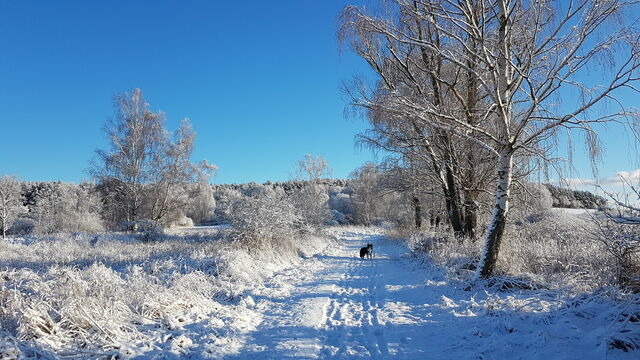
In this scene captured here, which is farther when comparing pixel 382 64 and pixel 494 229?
pixel 382 64

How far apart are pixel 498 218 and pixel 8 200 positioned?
36676 millimetres

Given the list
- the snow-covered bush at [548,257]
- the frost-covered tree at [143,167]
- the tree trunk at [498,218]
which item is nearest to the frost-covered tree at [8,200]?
the frost-covered tree at [143,167]

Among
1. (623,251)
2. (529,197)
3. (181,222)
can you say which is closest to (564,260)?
(623,251)

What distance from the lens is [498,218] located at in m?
7.61

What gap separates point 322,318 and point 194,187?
22782mm

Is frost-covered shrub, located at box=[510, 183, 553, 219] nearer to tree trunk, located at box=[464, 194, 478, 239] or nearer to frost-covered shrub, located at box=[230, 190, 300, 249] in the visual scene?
tree trunk, located at box=[464, 194, 478, 239]

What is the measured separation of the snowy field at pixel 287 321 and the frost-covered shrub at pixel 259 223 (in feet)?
17.1

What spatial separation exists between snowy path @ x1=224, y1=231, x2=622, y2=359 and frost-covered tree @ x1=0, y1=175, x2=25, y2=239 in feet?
95.9

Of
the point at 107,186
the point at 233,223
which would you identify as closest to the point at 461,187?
the point at 233,223

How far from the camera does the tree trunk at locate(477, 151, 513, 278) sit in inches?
296

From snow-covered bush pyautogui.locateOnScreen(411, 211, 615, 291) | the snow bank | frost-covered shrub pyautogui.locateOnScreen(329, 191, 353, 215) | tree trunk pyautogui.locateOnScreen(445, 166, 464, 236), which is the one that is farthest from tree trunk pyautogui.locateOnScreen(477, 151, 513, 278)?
frost-covered shrub pyautogui.locateOnScreen(329, 191, 353, 215)

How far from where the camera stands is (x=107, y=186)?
23.5 metres

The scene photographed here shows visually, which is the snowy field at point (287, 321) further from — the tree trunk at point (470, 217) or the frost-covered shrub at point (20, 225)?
the frost-covered shrub at point (20, 225)

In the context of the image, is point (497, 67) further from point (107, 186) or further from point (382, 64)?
point (107, 186)
